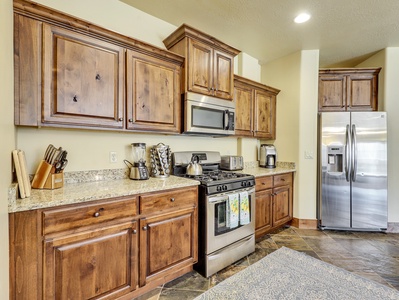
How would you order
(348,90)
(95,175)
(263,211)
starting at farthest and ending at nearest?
(348,90), (263,211), (95,175)

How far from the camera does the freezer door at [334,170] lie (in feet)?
10.2

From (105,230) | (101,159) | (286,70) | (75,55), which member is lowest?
(105,230)

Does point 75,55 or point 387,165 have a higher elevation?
point 75,55

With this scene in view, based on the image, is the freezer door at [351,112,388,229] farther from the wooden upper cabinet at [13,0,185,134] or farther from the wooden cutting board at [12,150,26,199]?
the wooden cutting board at [12,150,26,199]

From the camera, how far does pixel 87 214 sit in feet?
4.58

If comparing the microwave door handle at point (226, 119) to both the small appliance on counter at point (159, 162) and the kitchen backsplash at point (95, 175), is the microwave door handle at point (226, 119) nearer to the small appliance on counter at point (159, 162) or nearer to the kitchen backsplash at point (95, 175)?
the small appliance on counter at point (159, 162)

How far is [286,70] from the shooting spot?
11.5 ft

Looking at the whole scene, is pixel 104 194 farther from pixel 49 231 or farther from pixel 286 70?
pixel 286 70

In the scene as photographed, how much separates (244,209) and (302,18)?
242cm

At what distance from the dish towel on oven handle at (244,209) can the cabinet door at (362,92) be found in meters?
2.61

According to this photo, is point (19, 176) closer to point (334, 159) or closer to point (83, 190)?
point (83, 190)

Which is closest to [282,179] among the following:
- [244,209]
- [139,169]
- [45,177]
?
[244,209]

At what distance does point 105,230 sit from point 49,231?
0.34 m

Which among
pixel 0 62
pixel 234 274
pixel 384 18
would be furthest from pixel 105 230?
pixel 384 18
